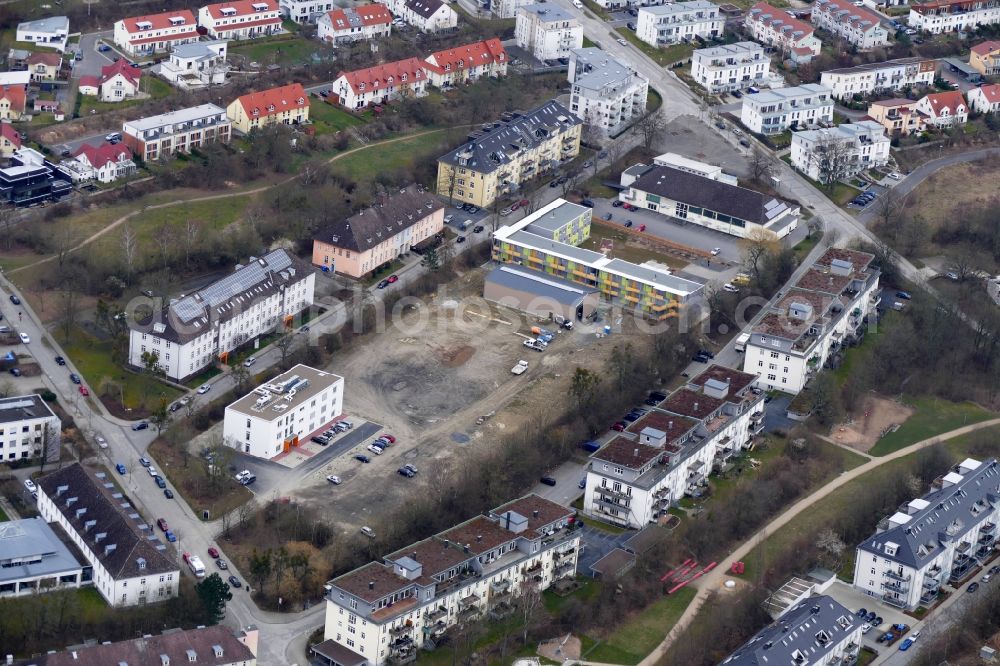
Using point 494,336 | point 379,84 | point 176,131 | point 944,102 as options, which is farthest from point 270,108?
point 944,102

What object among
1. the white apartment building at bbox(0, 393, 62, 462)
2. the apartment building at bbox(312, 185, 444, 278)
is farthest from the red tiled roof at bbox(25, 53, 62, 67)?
the white apartment building at bbox(0, 393, 62, 462)

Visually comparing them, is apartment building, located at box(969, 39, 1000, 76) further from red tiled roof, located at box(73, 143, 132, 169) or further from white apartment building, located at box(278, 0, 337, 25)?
red tiled roof, located at box(73, 143, 132, 169)

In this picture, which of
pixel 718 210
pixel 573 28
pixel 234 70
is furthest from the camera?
pixel 573 28

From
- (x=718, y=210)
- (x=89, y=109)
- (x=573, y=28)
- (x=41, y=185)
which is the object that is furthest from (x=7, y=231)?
(x=573, y=28)

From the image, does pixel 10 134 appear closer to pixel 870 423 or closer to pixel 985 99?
pixel 870 423

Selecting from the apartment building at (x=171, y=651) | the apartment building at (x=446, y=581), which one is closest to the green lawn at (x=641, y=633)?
the apartment building at (x=446, y=581)

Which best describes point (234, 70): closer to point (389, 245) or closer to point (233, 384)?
point (389, 245)
